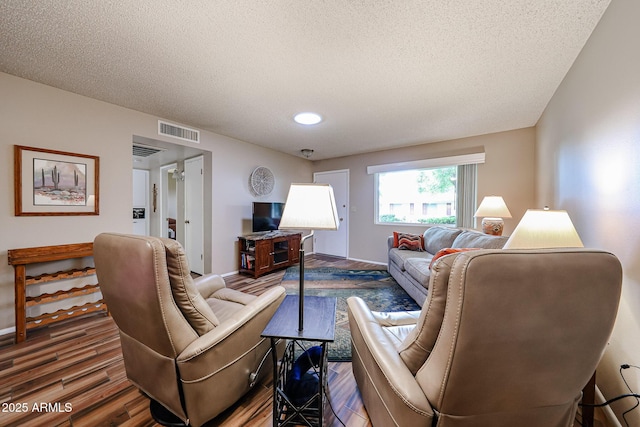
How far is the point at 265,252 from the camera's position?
3.93m

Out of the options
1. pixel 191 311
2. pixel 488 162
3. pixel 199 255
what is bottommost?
pixel 199 255

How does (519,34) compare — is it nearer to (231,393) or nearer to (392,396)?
(392,396)

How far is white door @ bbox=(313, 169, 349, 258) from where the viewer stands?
206 inches

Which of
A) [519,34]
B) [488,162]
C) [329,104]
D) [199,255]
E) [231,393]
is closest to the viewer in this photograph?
[231,393]

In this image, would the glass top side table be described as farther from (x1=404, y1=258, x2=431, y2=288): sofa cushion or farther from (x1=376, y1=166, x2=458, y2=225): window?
(x1=376, y1=166, x2=458, y2=225): window

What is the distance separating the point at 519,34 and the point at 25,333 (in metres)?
4.51

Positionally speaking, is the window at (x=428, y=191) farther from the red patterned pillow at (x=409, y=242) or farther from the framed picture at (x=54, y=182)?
the framed picture at (x=54, y=182)

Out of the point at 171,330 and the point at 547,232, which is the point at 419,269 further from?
the point at 171,330

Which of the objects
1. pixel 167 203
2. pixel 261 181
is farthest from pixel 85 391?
pixel 167 203

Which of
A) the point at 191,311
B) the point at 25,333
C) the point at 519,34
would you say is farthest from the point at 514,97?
the point at 25,333

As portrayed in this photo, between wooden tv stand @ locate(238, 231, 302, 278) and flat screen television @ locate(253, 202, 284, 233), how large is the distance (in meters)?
0.12

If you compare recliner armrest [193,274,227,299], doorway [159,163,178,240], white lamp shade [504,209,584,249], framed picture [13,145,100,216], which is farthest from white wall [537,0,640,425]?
doorway [159,163,178,240]

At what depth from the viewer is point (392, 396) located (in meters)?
0.83

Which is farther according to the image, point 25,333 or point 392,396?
point 25,333
